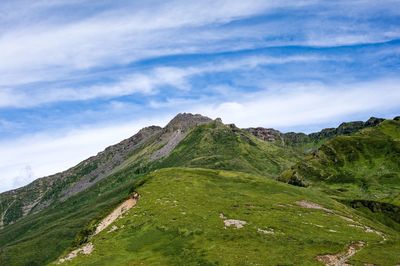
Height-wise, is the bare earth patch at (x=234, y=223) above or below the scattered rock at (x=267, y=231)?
above

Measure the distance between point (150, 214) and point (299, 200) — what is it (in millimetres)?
47774

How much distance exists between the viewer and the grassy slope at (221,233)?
79.9 metres

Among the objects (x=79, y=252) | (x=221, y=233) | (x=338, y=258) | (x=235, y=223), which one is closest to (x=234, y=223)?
(x=235, y=223)

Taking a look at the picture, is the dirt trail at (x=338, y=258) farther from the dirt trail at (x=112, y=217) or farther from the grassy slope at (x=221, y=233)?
the dirt trail at (x=112, y=217)

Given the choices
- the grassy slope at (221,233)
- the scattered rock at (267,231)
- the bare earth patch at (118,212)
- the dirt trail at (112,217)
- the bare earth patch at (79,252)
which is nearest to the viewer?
Answer: the grassy slope at (221,233)

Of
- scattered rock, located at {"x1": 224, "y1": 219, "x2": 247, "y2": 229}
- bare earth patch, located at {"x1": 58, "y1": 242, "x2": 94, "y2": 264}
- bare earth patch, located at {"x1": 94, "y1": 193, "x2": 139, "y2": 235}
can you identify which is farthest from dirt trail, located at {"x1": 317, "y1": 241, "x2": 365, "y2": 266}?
bare earth patch, located at {"x1": 94, "y1": 193, "x2": 139, "y2": 235}

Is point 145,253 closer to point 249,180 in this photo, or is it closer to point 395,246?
point 395,246

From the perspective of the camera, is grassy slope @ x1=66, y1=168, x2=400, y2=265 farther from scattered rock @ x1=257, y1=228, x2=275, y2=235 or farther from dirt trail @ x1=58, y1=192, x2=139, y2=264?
dirt trail @ x1=58, y1=192, x2=139, y2=264

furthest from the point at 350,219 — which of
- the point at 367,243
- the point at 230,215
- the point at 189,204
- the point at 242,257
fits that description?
the point at 242,257

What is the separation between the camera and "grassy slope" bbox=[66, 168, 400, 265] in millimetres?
79938

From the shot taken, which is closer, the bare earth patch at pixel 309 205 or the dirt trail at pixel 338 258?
the dirt trail at pixel 338 258

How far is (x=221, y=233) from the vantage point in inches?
3652

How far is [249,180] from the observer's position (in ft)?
487

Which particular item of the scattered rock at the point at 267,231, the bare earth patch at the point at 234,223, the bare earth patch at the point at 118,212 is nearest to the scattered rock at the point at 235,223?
the bare earth patch at the point at 234,223
